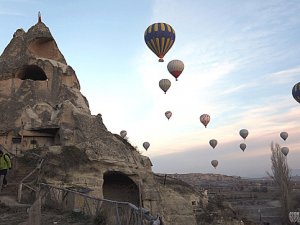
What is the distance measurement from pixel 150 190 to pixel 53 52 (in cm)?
1314

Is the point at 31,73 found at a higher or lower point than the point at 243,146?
higher

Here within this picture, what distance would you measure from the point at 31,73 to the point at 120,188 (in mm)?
11047

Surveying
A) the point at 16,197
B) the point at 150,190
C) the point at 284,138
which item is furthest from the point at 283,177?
the point at 16,197

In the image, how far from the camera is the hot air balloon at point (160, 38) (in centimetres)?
2655

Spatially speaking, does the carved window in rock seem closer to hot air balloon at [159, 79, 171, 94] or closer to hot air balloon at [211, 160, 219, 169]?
hot air balloon at [159, 79, 171, 94]

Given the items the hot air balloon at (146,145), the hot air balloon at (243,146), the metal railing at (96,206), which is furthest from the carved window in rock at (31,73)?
the hot air balloon at (243,146)

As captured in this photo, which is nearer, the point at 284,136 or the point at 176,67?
the point at 176,67

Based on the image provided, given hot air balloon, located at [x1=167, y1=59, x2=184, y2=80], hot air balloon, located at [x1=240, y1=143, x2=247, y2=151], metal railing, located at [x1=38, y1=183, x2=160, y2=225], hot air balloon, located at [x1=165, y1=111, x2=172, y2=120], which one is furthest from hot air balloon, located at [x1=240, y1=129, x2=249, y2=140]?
metal railing, located at [x1=38, y1=183, x2=160, y2=225]

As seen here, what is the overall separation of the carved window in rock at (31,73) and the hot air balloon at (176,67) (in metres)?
10.1

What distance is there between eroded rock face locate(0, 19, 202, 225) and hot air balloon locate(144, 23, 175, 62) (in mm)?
6150

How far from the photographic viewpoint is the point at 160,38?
87.1ft

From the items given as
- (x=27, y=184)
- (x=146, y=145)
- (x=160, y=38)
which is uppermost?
(x=160, y=38)

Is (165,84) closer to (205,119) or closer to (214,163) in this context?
(205,119)

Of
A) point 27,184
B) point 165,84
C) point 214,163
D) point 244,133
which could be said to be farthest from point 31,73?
point 214,163
